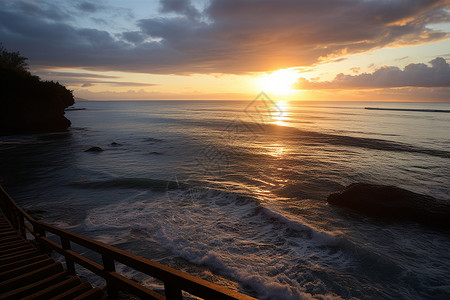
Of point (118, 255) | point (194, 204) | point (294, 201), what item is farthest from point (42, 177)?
point (118, 255)

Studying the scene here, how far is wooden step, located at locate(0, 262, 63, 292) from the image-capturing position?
4.38m

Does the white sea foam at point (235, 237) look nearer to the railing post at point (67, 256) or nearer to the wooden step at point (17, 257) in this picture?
the railing post at point (67, 256)

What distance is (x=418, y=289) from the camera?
750 centimetres

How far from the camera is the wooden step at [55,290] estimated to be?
156 inches

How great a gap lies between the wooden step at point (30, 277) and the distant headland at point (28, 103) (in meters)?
55.1

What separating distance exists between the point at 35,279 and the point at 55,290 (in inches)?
39.3

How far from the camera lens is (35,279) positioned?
15.6 feet

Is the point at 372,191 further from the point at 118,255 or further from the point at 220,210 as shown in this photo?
the point at 118,255

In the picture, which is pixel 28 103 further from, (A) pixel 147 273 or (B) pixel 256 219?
(A) pixel 147 273

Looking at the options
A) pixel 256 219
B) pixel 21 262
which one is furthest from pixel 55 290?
pixel 256 219

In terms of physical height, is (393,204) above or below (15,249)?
below

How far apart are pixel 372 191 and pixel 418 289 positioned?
673 centimetres

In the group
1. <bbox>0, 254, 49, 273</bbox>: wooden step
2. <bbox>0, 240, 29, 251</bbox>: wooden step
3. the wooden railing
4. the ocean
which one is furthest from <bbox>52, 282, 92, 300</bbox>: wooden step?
<bbox>0, 240, 29, 251</bbox>: wooden step

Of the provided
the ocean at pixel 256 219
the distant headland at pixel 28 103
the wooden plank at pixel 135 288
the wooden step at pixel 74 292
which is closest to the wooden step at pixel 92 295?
the wooden step at pixel 74 292
